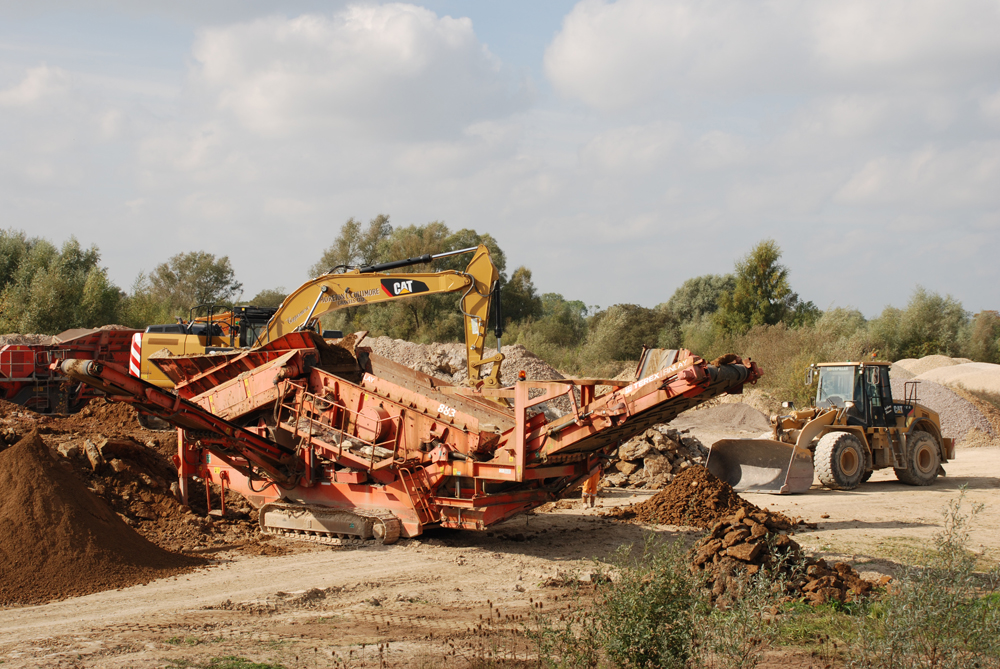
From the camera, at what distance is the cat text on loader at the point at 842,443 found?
1261 centimetres

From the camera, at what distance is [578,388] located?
23.5 feet

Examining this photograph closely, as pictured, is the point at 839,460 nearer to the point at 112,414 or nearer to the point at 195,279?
the point at 112,414

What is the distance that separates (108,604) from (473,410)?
4.15 metres

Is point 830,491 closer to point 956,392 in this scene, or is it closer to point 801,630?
point 801,630

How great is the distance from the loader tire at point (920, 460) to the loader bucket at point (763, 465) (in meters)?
2.65

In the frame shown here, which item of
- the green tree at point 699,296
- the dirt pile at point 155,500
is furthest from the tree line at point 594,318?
the dirt pile at point 155,500

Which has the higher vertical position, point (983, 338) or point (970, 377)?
point (983, 338)

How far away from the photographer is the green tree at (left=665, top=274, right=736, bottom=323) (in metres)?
48.4

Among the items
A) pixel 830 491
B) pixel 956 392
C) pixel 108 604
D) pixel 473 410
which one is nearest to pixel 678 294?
pixel 956 392

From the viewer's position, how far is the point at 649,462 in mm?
13219

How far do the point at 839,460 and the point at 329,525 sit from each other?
8.86 meters

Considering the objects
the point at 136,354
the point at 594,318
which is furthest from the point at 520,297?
the point at 136,354

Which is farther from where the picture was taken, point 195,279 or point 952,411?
point 195,279

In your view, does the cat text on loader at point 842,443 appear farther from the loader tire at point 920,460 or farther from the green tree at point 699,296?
the green tree at point 699,296
